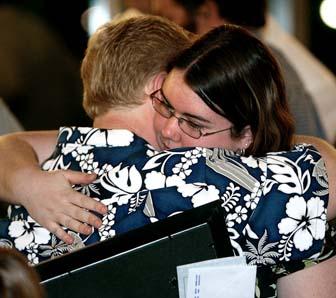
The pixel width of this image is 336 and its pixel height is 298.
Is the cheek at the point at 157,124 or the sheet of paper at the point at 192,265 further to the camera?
the cheek at the point at 157,124

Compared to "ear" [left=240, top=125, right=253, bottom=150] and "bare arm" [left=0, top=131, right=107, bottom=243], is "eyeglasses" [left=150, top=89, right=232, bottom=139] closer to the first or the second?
"ear" [left=240, top=125, right=253, bottom=150]

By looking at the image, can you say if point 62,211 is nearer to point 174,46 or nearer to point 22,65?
point 174,46

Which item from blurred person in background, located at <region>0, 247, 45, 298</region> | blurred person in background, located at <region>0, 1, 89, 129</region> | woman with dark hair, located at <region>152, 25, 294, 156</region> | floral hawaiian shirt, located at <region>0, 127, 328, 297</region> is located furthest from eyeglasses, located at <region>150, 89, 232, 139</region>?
blurred person in background, located at <region>0, 1, 89, 129</region>

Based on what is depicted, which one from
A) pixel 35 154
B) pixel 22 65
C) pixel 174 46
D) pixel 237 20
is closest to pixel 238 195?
pixel 174 46

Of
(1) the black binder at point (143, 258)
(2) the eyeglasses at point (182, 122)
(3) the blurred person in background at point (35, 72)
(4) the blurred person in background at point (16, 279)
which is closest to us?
(4) the blurred person in background at point (16, 279)

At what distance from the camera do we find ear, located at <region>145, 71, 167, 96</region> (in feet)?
7.98

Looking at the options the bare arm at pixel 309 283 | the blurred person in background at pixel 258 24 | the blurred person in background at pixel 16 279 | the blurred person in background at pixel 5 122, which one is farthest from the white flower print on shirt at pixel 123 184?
the blurred person in background at pixel 258 24

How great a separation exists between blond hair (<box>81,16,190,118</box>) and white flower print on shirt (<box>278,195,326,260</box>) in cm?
46

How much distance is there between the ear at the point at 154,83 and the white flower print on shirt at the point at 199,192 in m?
0.34

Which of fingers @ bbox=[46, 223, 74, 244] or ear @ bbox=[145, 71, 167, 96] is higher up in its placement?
ear @ bbox=[145, 71, 167, 96]

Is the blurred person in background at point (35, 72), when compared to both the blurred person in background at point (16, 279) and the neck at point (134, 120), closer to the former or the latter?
the neck at point (134, 120)

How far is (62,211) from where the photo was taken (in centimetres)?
227

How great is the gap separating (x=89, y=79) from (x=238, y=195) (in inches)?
21.8

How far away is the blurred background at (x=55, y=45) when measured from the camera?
6520mm
